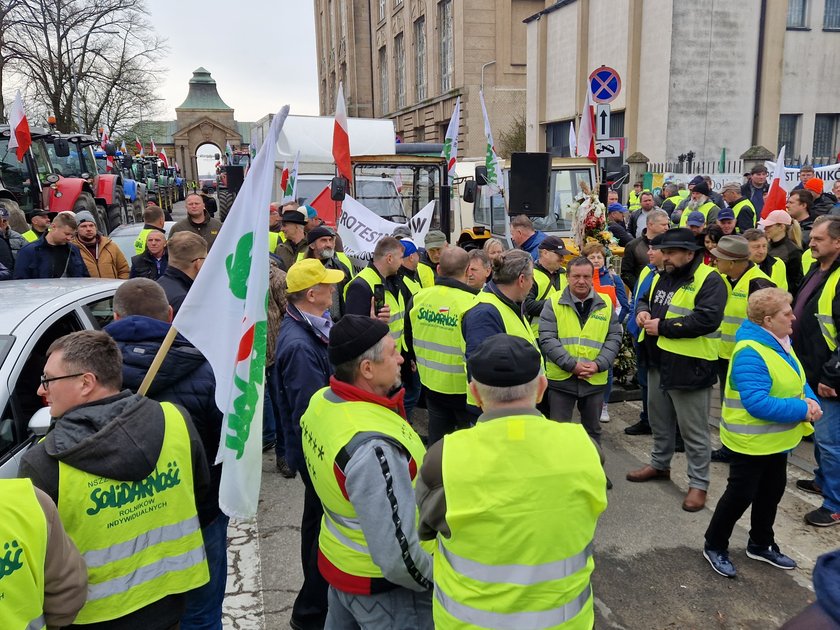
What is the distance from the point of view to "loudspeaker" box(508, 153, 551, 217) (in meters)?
8.64

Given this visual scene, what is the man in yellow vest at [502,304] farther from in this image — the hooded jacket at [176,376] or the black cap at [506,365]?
the black cap at [506,365]

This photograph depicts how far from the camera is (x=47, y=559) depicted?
1.89 m

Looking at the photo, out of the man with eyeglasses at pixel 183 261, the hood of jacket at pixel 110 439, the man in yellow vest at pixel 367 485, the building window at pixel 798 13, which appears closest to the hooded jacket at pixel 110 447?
the hood of jacket at pixel 110 439

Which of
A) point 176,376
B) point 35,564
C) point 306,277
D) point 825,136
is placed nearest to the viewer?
point 35,564

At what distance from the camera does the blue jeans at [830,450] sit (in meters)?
4.52

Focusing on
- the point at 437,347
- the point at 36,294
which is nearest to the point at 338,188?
the point at 437,347

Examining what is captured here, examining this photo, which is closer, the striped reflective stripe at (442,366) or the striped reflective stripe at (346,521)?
the striped reflective stripe at (346,521)

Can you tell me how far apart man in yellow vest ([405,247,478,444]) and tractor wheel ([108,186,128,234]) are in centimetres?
1380

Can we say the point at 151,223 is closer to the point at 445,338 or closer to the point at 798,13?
the point at 445,338

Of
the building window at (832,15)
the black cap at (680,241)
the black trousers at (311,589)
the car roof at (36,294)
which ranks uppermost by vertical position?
the building window at (832,15)

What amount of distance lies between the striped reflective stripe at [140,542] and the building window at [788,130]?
24475 millimetres

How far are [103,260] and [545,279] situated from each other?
4751mm

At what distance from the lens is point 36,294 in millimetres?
3990

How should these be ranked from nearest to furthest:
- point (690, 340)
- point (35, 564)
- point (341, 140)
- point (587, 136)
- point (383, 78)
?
point (35, 564) → point (690, 340) → point (341, 140) → point (587, 136) → point (383, 78)
